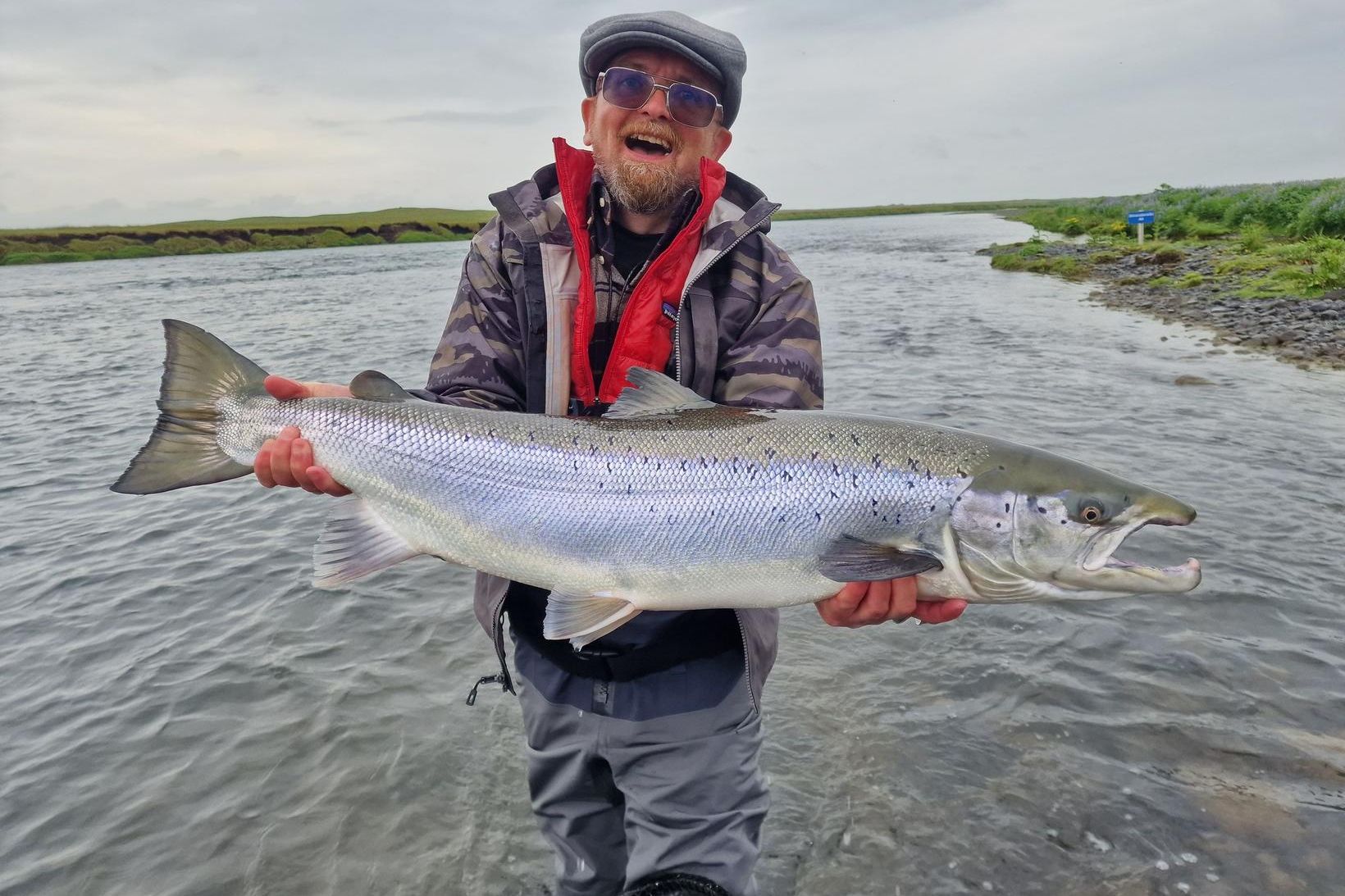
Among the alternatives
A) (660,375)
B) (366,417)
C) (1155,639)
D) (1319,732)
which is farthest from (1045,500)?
(1155,639)

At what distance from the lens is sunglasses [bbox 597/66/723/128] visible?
3.28 m

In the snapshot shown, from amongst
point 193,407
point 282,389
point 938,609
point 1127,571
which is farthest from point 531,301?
point 1127,571

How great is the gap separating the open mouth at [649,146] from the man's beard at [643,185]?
77 millimetres

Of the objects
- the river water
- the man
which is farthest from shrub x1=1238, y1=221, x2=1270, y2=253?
the man

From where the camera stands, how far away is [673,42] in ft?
10.7

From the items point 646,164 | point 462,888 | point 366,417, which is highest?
point 646,164

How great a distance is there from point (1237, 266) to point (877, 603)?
24.9 m

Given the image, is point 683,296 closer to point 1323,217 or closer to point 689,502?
point 689,502

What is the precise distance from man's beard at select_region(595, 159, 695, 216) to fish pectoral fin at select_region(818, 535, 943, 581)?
4.85 feet

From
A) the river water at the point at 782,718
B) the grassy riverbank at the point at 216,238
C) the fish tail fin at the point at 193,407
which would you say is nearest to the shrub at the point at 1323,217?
the river water at the point at 782,718

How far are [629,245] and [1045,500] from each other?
1814mm

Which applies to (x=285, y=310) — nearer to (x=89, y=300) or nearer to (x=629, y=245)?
(x=89, y=300)

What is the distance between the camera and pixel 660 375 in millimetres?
2855

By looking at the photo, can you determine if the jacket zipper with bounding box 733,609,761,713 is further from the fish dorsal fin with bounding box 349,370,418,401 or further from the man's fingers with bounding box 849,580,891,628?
the fish dorsal fin with bounding box 349,370,418,401
